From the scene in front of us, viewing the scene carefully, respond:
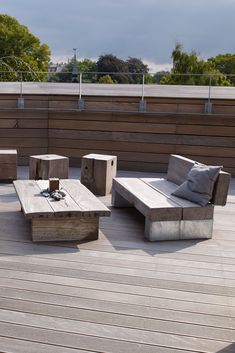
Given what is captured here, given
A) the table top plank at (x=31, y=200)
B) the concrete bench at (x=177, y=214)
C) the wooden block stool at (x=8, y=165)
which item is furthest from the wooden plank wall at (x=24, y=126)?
the concrete bench at (x=177, y=214)

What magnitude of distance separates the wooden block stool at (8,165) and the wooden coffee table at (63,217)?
2.17 meters

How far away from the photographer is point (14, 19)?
120ft

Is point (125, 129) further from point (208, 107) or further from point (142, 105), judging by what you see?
point (208, 107)

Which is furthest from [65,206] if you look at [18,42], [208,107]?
[18,42]

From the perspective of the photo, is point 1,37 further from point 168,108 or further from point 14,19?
point 168,108

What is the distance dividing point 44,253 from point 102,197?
223 centimetres

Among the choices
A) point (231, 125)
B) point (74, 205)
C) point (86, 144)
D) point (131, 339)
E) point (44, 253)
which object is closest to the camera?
point (131, 339)

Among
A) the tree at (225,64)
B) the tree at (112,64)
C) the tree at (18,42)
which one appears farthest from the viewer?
the tree at (225,64)

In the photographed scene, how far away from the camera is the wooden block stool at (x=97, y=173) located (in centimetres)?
594

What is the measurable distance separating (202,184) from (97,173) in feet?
6.56

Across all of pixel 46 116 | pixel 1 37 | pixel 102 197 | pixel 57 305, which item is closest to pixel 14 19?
pixel 1 37

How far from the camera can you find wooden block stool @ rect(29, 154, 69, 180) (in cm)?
612

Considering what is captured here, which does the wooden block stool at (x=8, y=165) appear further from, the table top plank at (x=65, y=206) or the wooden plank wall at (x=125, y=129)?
the table top plank at (x=65, y=206)

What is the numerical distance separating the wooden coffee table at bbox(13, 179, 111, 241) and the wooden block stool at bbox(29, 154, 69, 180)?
178 centimetres
